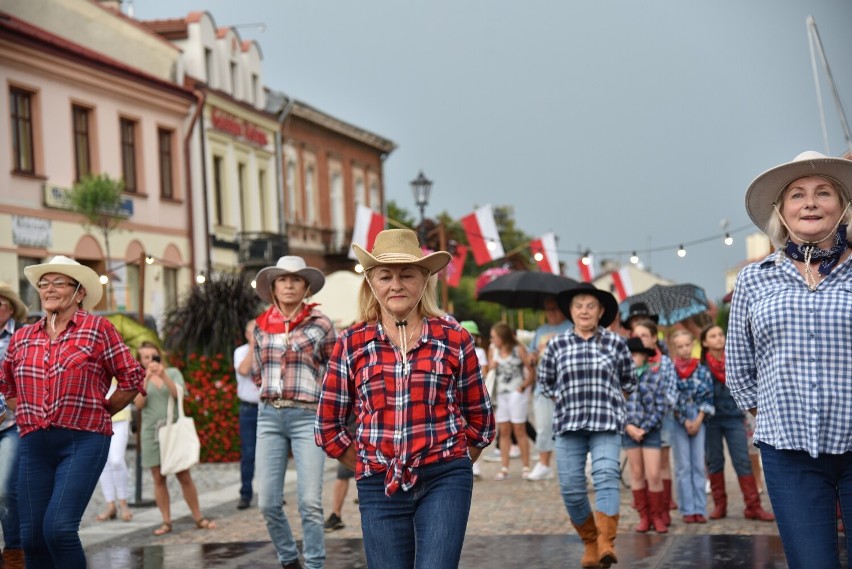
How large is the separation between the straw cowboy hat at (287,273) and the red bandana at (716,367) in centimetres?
374

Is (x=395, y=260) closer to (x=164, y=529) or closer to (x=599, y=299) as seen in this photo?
(x=599, y=299)

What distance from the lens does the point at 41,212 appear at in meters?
27.1

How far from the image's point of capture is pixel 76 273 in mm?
7250

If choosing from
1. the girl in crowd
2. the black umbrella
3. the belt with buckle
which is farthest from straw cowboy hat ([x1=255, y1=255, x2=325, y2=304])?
the black umbrella

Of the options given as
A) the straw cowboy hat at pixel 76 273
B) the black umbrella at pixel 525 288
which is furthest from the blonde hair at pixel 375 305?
the black umbrella at pixel 525 288

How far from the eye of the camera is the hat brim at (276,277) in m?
8.72

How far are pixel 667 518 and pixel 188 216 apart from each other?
25.4 meters

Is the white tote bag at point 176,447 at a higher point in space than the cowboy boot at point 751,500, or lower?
higher

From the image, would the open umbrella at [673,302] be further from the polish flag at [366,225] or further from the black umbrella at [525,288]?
the polish flag at [366,225]

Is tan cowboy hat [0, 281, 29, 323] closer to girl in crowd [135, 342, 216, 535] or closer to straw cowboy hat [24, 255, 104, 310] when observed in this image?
straw cowboy hat [24, 255, 104, 310]

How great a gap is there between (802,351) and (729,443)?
6921mm

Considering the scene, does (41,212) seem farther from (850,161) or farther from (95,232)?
(850,161)

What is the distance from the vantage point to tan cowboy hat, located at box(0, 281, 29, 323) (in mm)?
8265

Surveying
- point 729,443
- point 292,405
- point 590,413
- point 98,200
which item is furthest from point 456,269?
point 292,405
